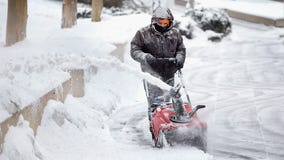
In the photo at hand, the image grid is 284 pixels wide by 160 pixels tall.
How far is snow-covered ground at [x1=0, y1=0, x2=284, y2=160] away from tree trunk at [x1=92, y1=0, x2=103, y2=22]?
37 centimetres

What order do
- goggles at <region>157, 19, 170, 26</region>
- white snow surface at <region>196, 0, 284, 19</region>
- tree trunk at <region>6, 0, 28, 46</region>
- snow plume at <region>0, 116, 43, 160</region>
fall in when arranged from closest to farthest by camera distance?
snow plume at <region>0, 116, 43, 160</region>, goggles at <region>157, 19, 170, 26</region>, tree trunk at <region>6, 0, 28, 46</region>, white snow surface at <region>196, 0, 284, 19</region>

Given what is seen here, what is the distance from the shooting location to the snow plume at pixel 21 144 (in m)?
5.45

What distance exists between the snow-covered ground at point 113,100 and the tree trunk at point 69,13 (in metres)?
0.33

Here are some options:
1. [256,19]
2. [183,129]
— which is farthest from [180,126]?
[256,19]

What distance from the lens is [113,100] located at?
1119 cm

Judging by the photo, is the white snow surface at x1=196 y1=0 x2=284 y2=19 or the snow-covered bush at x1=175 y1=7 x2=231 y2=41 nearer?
the snow-covered bush at x1=175 y1=7 x2=231 y2=41

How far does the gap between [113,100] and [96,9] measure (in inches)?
242

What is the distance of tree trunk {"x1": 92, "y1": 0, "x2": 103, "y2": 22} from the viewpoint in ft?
54.2

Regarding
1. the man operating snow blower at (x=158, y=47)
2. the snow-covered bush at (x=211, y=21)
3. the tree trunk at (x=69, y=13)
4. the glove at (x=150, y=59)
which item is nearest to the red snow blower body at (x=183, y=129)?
the man operating snow blower at (x=158, y=47)

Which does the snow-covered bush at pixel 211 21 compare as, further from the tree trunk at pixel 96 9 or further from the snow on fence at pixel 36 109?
the snow on fence at pixel 36 109

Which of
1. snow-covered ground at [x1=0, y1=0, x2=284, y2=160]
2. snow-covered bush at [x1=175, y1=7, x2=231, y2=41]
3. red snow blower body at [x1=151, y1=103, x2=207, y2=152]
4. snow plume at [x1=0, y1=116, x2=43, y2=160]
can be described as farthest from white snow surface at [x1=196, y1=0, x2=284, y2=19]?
snow plume at [x1=0, y1=116, x2=43, y2=160]

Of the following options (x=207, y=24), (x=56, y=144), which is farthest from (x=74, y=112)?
(x=207, y=24)

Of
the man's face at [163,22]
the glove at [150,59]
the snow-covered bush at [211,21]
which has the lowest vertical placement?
the snow-covered bush at [211,21]

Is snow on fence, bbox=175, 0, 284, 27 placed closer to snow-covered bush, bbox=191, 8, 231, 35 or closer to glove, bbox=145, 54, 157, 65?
snow-covered bush, bbox=191, 8, 231, 35
